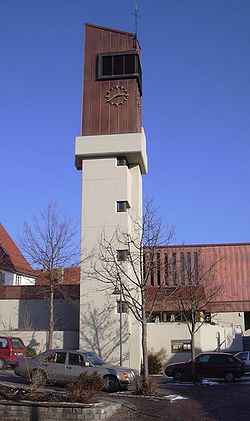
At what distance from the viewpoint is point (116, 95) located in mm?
39188

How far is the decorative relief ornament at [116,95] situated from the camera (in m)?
39.1

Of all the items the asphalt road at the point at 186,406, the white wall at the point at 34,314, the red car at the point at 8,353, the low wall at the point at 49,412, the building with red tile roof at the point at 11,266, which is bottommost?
the asphalt road at the point at 186,406

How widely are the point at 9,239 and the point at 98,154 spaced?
27.5 meters

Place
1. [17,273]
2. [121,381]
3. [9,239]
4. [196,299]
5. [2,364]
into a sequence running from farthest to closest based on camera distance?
[9,239], [17,273], [196,299], [2,364], [121,381]

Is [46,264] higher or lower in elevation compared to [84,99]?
lower

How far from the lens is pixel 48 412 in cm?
1363

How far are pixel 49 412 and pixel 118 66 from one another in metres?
30.9

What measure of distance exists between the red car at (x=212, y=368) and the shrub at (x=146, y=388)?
30.9ft

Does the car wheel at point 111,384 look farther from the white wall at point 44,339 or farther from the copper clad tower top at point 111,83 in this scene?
the copper clad tower top at point 111,83

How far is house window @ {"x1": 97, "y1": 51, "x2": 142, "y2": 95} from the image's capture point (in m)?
39.7

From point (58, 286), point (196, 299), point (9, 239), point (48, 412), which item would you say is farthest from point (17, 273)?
point (48, 412)

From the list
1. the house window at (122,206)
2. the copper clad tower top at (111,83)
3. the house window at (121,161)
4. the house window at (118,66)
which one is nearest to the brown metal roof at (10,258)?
the house window at (122,206)

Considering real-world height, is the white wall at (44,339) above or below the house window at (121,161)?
below

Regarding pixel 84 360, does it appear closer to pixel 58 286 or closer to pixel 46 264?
pixel 46 264
